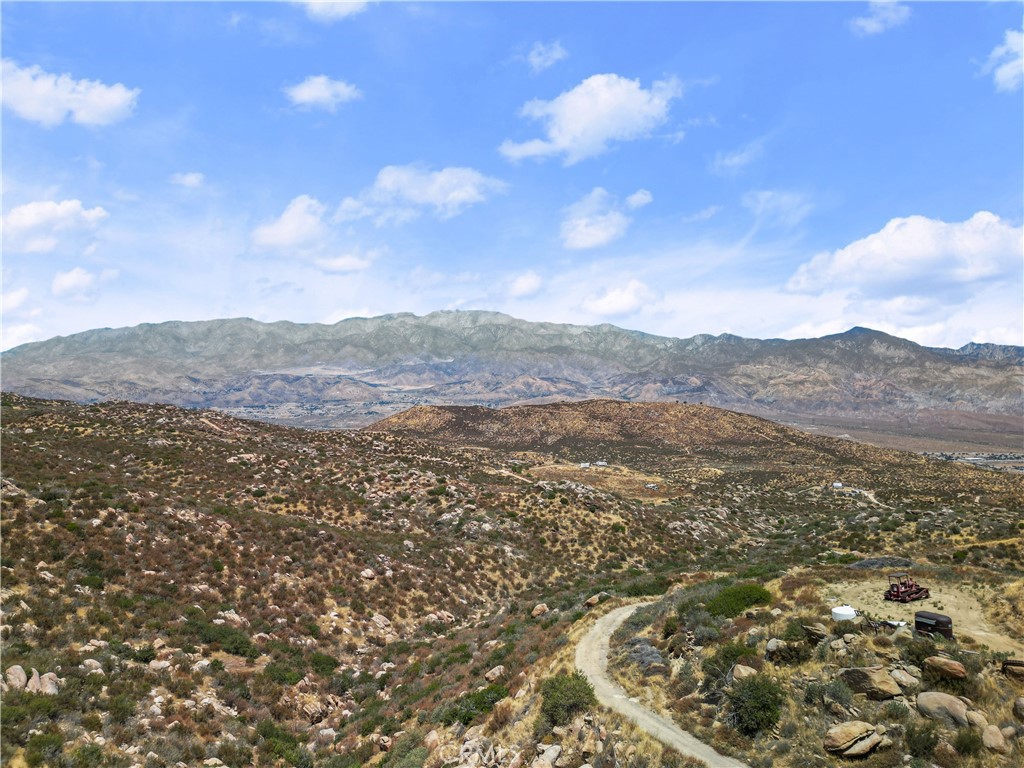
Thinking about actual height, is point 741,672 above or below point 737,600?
above

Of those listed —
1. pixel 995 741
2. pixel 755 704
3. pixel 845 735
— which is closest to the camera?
pixel 995 741

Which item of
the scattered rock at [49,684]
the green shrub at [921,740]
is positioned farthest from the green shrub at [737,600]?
the scattered rock at [49,684]

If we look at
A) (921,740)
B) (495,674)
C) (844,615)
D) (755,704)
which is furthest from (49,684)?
(844,615)

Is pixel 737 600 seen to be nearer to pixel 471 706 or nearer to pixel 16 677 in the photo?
pixel 471 706

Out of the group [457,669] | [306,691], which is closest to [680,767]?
[457,669]

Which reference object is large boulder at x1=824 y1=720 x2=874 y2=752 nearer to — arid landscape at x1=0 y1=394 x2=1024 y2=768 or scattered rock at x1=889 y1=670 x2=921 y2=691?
arid landscape at x1=0 y1=394 x2=1024 y2=768

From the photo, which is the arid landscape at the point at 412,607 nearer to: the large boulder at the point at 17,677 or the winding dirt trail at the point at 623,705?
the large boulder at the point at 17,677

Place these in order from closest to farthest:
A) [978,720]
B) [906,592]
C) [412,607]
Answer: [978,720] < [906,592] < [412,607]
